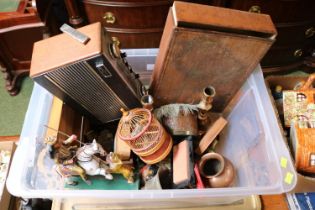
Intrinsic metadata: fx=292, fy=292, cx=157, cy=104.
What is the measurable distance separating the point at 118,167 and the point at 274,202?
1.86 ft

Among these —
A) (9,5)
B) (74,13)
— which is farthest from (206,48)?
(9,5)

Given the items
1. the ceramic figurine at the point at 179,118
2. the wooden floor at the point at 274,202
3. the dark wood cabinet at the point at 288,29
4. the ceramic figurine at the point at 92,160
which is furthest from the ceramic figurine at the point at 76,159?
the dark wood cabinet at the point at 288,29

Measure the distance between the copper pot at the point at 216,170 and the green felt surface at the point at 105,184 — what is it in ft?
0.81

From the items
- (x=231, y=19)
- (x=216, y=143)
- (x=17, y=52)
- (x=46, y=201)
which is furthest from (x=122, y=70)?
(x=17, y=52)

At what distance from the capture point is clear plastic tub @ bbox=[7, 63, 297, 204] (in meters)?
0.83

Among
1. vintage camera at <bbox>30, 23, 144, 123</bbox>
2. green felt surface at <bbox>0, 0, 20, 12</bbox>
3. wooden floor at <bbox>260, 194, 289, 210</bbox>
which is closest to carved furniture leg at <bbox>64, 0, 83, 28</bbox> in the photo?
green felt surface at <bbox>0, 0, 20, 12</bbox>

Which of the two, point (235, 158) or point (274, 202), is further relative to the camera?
point (235, 158)

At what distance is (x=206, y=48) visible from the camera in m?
0.87

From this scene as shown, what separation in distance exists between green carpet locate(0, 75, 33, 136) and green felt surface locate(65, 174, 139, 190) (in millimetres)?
704

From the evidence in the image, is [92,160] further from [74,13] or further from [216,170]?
[74,13]

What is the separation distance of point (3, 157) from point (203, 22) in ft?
3.19

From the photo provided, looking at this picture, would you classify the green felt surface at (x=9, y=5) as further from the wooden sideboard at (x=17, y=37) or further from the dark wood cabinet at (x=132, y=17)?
the dark wood cabinet at (x=132, y=17)

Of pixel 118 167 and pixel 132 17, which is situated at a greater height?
pixel 132 17

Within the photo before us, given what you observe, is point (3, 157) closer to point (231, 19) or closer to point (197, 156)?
point (197, 156)
